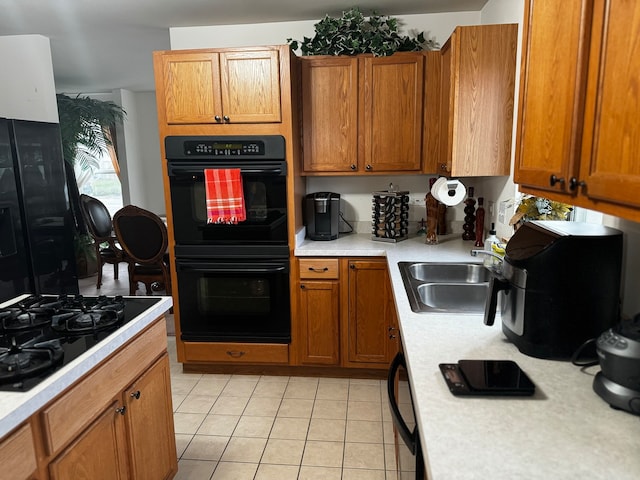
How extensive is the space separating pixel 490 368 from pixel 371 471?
3.74 feet

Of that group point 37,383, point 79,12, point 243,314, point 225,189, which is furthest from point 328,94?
point 37,383

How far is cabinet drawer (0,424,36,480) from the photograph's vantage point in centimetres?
100

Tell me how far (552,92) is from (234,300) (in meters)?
2.16

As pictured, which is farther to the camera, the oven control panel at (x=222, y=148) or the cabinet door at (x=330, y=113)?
the cabinet door at (x=330, y=113)

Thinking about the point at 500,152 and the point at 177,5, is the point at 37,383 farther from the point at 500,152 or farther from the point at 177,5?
the point at 177,5

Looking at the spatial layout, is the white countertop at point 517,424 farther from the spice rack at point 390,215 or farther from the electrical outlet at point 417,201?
the electrical outlet at point 417,201

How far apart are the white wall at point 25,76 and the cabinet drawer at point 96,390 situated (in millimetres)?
2911

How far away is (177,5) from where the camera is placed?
2.81 m

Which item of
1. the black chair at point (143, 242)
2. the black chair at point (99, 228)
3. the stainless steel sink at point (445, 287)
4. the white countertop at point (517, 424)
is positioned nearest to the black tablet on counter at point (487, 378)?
the white countertop at point (517, 424)

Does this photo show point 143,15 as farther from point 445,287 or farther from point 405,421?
point 405,421

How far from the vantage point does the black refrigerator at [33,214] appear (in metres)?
2.86

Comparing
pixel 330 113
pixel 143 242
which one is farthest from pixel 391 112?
pixel 143 242

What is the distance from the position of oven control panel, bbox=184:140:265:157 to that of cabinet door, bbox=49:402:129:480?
163 cm

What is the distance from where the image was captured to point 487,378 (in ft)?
3.71
